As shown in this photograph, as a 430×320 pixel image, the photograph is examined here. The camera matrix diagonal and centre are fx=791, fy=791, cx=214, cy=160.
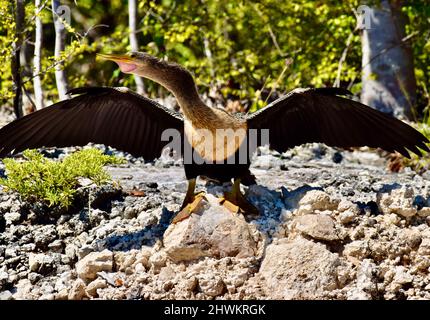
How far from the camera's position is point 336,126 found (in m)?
5.57

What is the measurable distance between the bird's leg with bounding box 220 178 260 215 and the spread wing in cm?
49

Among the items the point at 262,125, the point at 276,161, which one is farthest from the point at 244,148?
the point at 276,161

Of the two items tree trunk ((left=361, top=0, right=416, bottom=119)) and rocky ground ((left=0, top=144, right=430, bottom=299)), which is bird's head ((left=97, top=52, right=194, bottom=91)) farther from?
tree trunk ((left=361, top=0, right=416, bottom=119))

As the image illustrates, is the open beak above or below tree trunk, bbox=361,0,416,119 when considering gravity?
below

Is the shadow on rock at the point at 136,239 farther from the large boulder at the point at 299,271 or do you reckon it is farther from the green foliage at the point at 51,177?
the large boulder at the point at 299,271

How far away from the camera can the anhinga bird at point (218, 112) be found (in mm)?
5188

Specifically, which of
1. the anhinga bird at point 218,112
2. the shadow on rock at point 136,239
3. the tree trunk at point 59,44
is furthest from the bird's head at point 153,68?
the tree trunk at point 59,44

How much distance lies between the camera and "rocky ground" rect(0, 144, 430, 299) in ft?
15.2

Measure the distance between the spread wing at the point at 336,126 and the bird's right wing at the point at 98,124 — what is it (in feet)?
2.38

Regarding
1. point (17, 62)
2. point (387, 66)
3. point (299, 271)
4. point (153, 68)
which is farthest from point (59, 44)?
point (387, 66)

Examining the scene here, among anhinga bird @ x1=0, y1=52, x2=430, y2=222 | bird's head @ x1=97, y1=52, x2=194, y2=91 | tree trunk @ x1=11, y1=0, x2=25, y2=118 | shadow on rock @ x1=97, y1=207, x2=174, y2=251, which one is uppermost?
tree trunk @ x1=11, y1=0, x2=25, y2=118

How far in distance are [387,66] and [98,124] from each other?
5480mm

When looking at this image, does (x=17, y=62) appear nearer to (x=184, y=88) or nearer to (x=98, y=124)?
(x=98, y=124)

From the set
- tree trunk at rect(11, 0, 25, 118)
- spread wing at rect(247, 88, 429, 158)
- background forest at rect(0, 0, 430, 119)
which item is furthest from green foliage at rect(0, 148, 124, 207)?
background forest at rect(0, 0, 430, 119)
